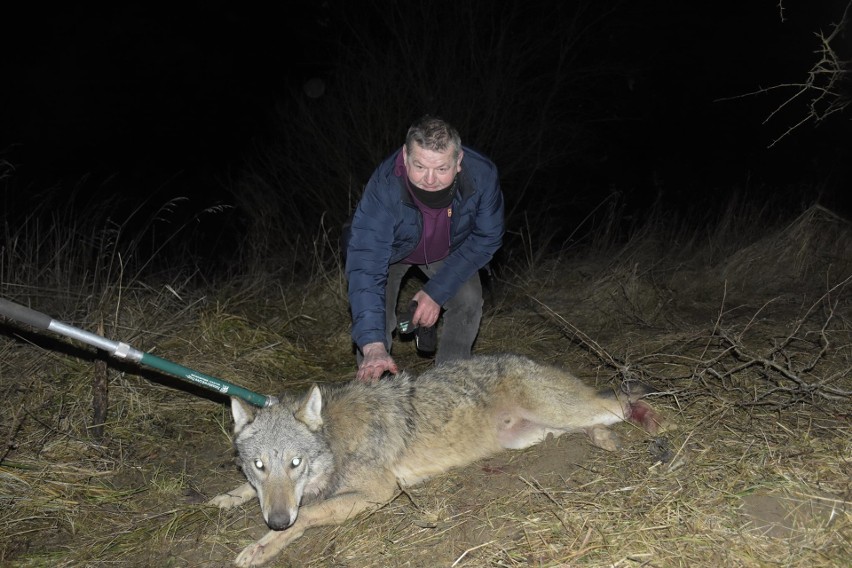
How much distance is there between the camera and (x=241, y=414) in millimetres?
3793

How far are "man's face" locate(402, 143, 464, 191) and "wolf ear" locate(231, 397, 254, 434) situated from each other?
1841 millimetres

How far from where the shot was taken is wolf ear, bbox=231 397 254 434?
377cm

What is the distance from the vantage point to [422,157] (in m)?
4.14

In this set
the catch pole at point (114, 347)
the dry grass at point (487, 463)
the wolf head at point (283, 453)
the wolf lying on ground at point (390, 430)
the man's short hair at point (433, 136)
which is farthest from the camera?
the man's short hair at point (433, 136)

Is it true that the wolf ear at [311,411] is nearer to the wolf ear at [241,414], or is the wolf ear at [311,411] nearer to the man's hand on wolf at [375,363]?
the wolf ear at [241,414]

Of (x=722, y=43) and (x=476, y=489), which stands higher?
(x=722, y=43)

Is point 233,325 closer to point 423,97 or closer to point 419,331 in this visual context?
point 419,331

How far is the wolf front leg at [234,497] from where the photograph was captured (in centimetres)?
389

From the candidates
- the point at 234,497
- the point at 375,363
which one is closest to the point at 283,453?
the point at 234,497

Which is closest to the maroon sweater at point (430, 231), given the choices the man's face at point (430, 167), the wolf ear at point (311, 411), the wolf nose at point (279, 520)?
the man's face at point (430, 167)

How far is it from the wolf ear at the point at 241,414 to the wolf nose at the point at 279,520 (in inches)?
24.9

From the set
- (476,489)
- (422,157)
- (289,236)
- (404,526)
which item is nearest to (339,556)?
(404,526)

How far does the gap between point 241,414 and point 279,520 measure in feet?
2.37

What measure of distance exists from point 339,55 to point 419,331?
9.03m
